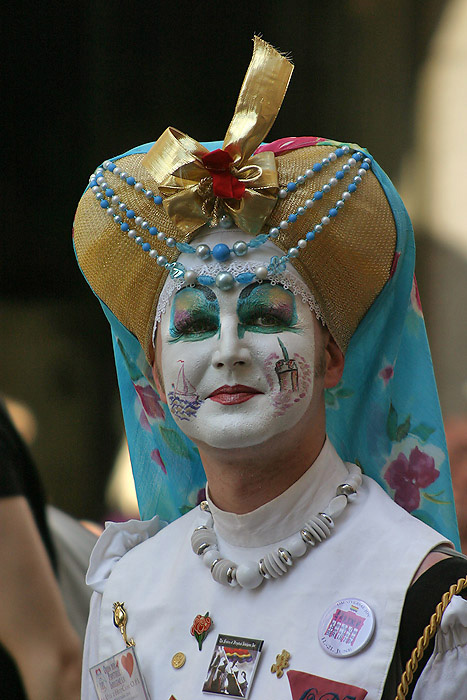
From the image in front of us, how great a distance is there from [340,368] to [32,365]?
2439 mm

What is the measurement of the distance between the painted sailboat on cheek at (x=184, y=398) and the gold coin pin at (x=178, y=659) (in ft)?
1.45

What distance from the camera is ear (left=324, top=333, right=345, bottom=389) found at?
197 cm

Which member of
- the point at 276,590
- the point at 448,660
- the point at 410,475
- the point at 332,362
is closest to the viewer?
the point at 448,660

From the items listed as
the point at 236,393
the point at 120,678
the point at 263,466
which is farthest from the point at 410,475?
the point at 120,678

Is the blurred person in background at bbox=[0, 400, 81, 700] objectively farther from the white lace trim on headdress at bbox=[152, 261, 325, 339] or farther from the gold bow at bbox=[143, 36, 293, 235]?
the gold bow at bbox=[143, 36, 293, 235]

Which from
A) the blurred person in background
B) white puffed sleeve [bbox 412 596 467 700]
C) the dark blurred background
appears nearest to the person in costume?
white puffed sleeve [bbox 412 596 467 700]

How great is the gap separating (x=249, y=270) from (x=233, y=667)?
72 cm

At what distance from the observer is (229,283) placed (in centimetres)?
184

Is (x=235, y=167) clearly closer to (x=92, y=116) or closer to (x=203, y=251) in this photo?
(x=203, y=251)

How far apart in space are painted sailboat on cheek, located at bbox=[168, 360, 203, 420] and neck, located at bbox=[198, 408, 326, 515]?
0.07 m

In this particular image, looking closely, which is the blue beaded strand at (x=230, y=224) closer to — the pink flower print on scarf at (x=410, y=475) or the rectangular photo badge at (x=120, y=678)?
the pink flower print on scarf at (x=410, y=475)

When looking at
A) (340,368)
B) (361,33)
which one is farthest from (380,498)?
(361,33)

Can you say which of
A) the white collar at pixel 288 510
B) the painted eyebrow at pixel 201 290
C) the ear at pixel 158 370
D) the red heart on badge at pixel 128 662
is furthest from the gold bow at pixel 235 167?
the red heart on badge at pixel 128 662

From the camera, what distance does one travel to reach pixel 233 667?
1793 millimetres
